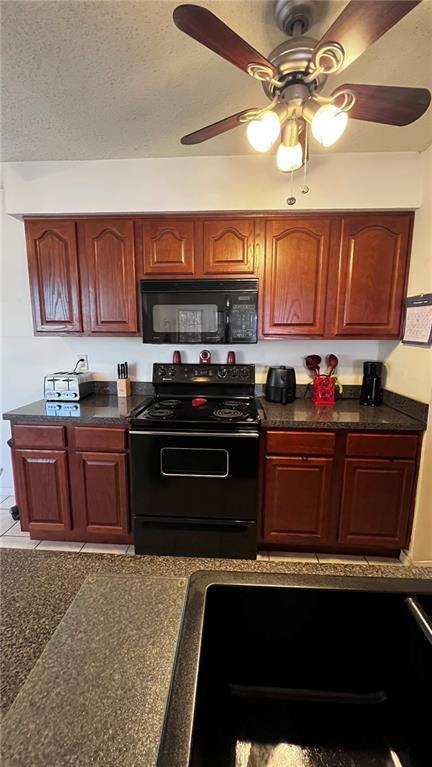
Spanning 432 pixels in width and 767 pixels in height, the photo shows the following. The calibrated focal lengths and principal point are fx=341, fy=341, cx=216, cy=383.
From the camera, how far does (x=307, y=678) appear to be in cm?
76

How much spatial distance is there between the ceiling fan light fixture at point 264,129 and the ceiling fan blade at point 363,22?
0.61 feet

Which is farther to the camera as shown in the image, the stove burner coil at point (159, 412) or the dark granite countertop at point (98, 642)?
the stove burner coil at point (159, 412)

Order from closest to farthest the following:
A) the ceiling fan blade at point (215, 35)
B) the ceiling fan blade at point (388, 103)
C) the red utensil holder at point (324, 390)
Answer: the ceiling fan blade at point (215, 35) → the ceiling fan blade at point (388, 103) → the red utensil holder at point (324, 390)

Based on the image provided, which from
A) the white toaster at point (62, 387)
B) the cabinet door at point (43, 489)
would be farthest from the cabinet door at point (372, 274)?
the cabinet door at point (43, 489)

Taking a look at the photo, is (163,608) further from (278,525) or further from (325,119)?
(278,525)

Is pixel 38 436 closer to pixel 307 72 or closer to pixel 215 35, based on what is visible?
pixel 215 35

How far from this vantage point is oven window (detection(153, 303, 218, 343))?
221 cm

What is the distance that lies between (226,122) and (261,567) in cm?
139

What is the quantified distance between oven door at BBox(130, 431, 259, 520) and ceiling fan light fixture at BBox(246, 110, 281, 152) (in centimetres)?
138

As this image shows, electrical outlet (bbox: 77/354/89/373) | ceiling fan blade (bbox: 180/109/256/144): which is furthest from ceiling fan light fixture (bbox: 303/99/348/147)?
electrical outlet (bbox: 77/354/89/373)

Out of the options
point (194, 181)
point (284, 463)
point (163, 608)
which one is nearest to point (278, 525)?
point (284, 463)

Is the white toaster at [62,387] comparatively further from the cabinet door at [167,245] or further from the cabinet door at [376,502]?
the cabinet door at [376,502]

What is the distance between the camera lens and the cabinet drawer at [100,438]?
2.10 meters

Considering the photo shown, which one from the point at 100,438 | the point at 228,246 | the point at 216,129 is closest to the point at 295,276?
the point at 228,246
